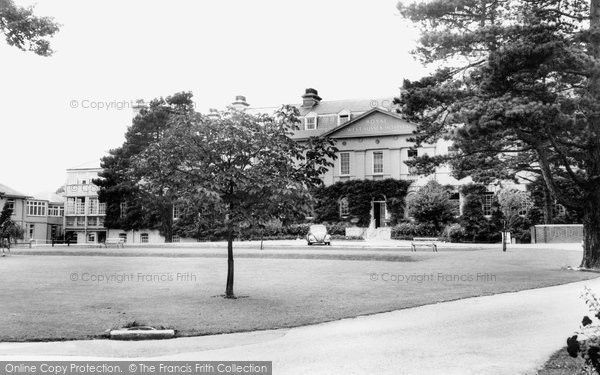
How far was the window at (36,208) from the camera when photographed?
6699cm

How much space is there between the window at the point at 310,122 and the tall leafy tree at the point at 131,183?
11448mm

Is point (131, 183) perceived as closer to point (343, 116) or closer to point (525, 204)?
point (343, 116)

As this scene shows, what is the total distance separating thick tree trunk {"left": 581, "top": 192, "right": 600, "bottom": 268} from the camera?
20359mm

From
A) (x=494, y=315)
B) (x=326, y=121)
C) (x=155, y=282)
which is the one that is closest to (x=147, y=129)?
(x=326, y=121)

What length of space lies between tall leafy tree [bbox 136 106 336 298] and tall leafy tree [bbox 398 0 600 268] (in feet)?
21.0

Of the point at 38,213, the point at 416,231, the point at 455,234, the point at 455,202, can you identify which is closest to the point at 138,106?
the point at 38,213

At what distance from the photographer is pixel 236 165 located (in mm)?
14336

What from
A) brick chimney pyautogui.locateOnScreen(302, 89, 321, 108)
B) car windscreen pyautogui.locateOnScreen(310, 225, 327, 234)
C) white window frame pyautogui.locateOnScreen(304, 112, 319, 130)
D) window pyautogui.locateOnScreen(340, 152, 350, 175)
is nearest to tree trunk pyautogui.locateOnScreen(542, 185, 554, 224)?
car windscreen pyautogui.locateOnScreen(310, 225, 327, 234)

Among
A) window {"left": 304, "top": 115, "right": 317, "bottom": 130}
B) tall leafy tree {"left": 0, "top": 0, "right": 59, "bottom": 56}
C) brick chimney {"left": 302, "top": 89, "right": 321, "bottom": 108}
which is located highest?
brick chimney {"left": 302, "top": 89, "right": 321, "bottom": 108}

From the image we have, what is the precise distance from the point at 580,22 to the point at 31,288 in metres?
20.7

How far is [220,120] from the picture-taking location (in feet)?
46.5

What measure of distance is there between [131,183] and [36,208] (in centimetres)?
2822

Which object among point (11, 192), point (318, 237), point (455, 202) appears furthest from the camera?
point (11, 192)

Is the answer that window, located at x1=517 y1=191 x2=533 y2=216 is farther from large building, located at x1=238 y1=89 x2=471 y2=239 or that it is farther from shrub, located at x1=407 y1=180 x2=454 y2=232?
large building, located at x1=238 y1=89 x2=471 y2=239
